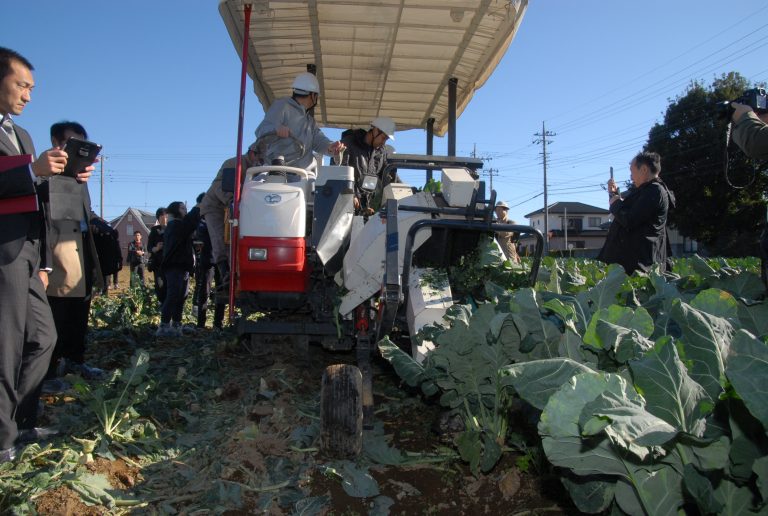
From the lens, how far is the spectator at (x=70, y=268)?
4566mm

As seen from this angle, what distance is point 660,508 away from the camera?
1526 millimetres

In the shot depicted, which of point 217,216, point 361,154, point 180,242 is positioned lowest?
point 180,242

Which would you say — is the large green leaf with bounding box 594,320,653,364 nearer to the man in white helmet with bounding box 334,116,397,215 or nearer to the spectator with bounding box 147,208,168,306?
the man in white helmet with bounding box 334,116,397,215

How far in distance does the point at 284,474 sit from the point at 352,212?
210 centimetres

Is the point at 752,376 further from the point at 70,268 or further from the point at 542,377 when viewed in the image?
the point at 70,268

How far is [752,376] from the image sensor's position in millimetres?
1361

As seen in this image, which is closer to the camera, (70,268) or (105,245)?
(70,268)

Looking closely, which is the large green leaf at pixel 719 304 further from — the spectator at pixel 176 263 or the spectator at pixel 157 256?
the spectator at pixel 157 256

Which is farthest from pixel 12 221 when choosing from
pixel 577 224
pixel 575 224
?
pixel 577 224

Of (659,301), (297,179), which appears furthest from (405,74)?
(659,301)

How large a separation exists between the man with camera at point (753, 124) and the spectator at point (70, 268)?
4.68 m

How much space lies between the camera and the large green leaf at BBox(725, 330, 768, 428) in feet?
4.25

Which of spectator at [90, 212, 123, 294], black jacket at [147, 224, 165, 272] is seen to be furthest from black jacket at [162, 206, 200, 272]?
spectator at [90, 212, 123, 294]

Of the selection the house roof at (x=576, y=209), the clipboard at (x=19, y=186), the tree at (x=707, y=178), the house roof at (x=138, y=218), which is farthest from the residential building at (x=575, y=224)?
the clipboard at (x=19, y=186)
